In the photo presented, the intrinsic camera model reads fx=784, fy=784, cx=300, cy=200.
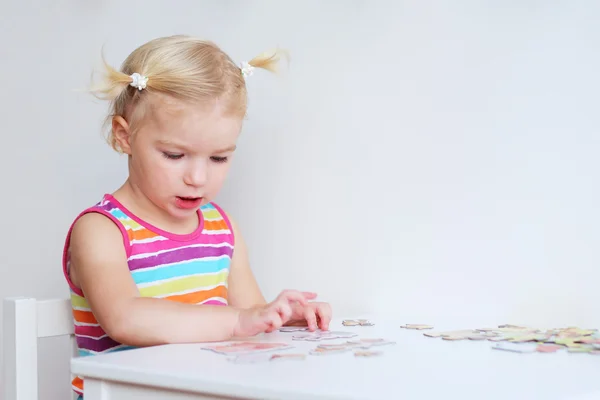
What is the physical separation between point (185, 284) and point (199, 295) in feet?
0.09

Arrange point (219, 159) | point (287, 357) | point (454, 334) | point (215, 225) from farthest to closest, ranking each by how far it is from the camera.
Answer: point (215, 225) → point (219, 159) → point (454, 334) → point (287, 357)

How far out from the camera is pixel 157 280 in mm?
1150

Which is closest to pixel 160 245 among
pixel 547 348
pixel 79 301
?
pixel 79 301

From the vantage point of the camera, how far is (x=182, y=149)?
109cm

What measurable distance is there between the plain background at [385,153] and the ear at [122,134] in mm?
306

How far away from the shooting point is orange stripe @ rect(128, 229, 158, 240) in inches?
44.9

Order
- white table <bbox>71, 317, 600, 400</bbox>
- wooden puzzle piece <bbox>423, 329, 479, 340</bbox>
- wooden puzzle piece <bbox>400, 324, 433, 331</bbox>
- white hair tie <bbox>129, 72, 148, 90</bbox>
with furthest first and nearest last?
white hair tie <bbox>129, 72, 148, 90</bbox> → wooden puzzle piece <bbox>400, 324, 433, 331</bbox> → wooden puzzle piece <bbox>423, 329, 479, 340</bbox> → white table <bbox>71, 317, 600, 400</bbox>

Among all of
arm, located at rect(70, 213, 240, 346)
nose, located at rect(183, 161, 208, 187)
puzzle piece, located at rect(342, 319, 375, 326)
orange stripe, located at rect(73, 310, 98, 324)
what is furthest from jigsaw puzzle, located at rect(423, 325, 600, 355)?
orange stripe, located at rect(73, 310, 98, 324)

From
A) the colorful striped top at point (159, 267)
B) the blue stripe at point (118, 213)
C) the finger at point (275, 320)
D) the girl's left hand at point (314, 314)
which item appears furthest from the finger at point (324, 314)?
the blue stripe at point (118, 213)

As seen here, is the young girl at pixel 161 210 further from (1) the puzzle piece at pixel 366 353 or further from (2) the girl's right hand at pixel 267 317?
(1) the puzzle piece at pixel 366 353

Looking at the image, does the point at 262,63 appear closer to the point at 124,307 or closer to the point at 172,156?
the point at 172,156

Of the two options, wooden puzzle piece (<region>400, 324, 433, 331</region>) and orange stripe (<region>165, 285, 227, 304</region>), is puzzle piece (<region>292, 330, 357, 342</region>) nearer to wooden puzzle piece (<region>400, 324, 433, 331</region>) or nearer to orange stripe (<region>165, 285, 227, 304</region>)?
wooden puzzle piece (<region>400, 324, 433, 331</region>)

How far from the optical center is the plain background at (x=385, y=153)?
3.51 ft

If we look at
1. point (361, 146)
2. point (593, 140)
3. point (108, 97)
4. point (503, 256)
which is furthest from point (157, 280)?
point (593, 140)
